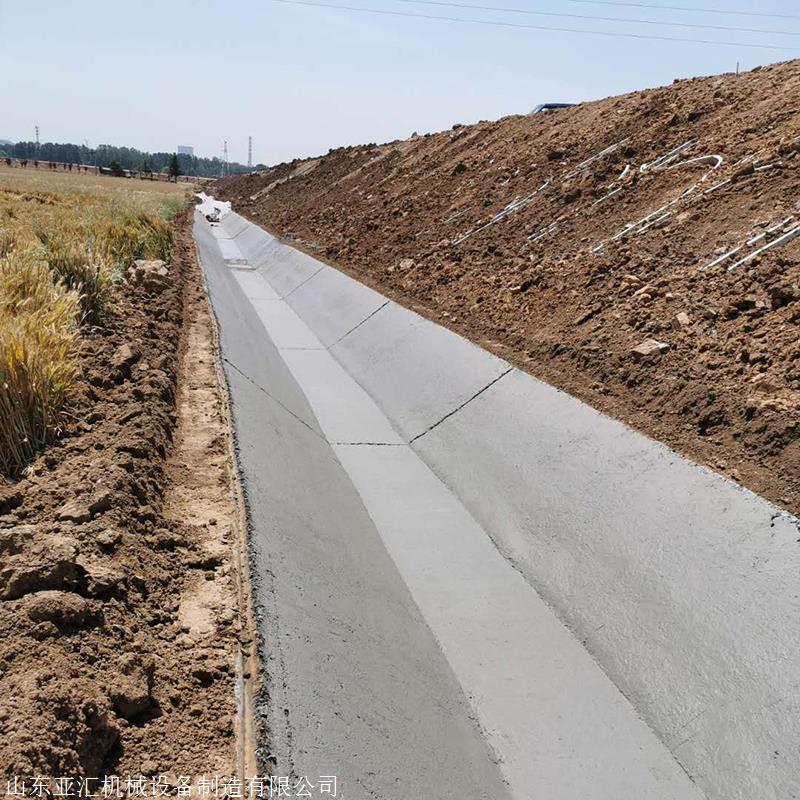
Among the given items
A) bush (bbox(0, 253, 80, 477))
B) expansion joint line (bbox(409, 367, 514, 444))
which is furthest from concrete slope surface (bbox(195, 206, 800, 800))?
bush (bbox(0, 253, 80, 477))

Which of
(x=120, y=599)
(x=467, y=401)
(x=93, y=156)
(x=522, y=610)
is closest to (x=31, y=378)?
(x=120, y=599)

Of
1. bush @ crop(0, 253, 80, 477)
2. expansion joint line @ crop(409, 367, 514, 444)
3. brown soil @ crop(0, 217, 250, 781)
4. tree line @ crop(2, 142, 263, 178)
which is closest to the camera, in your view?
brown soil @ crop(0, 217, 250, 781)

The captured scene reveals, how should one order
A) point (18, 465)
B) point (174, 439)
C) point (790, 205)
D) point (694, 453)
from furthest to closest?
point (790, 205), point (174, 439), point (694, 453), point (18, 465)

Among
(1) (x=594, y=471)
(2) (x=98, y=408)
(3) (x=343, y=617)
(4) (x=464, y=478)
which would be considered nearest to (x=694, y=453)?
(1) (x=594, y=471)

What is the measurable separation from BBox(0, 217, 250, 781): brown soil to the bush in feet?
0.52

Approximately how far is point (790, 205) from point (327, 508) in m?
5.44

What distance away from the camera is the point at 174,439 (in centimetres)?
541

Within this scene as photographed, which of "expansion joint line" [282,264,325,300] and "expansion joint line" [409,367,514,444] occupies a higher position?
"expansion joint line" [282,264,325,300]

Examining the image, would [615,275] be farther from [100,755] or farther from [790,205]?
[100,755]

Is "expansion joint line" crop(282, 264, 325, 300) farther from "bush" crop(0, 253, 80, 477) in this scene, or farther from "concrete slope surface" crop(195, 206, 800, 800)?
"bush" crop(0, 253, 80, 477)

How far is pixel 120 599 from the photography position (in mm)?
3195

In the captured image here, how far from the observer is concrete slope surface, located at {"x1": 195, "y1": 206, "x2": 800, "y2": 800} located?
3.21 metres

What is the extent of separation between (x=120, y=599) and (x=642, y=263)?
6.27 meters

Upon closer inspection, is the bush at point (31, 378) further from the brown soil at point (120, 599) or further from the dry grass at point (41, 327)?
the brown soil at point (120, 599)
